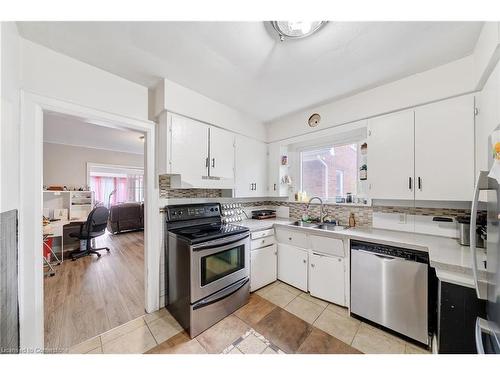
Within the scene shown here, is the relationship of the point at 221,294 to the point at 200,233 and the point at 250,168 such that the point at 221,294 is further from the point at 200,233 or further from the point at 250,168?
the point at 250,168

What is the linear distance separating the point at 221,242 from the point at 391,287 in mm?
1588

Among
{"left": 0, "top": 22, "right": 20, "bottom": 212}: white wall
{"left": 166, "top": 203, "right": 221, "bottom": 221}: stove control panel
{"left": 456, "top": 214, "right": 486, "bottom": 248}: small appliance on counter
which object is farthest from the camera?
{"left": 166, "top": 203, "right": 221, "bottom": 221}: stove control panel

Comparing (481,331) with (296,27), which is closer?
(481,331)

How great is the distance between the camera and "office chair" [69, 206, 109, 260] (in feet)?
11.4

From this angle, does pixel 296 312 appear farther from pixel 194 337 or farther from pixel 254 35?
pixel 254 35

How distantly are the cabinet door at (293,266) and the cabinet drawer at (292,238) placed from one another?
57 mm

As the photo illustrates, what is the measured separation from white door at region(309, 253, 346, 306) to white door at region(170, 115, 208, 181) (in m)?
1.68

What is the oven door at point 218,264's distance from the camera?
167 centimetres

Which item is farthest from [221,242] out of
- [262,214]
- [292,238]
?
[262,214]

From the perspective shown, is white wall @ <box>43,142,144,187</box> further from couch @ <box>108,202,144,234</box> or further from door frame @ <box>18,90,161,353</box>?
door frame @ <box>18,90,161,353</box>

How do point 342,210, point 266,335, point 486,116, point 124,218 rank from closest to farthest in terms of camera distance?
point 486,116 < point 266,335 < point 342,210 < point 124,218

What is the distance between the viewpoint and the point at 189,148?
2021mm

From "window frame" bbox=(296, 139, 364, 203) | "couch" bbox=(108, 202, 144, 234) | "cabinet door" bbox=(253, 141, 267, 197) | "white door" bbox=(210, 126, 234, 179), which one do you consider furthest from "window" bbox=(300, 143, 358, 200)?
"couch" bbox=(108, 202, 144, 234)

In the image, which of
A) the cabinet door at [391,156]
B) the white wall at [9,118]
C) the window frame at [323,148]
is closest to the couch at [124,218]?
the white wall at [9,118]
